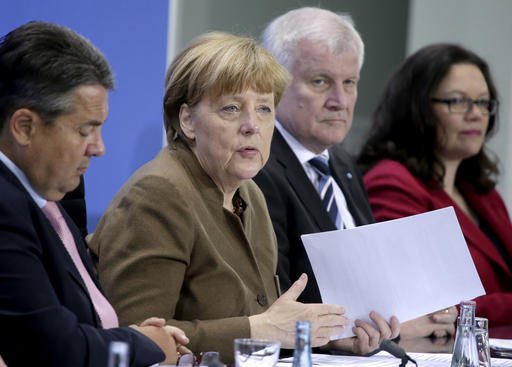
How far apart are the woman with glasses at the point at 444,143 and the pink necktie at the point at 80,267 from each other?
190cm

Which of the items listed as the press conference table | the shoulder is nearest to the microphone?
the press conference table

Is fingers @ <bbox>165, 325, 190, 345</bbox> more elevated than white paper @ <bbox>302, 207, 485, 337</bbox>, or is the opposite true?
white paper @ <bbox>302, 207, 485, 337</bbox>

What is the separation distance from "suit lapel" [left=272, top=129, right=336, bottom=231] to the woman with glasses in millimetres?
794

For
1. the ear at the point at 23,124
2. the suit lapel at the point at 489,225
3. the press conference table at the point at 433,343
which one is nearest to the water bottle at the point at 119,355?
the ear at the point at 23,124

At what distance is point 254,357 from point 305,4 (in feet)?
13.6

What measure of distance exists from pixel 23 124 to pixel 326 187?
5.00 feet

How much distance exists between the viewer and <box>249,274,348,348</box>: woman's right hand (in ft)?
7.96

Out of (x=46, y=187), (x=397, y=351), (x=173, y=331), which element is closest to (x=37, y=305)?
(x=46, y=187)

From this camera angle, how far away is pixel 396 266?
8.39ft

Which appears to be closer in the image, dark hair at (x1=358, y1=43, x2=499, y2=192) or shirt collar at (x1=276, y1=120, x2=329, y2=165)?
shirt collar at (x1=276, y1=120, x2=329, y2=165)

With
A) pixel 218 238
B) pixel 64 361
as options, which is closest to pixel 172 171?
pixel 218 238

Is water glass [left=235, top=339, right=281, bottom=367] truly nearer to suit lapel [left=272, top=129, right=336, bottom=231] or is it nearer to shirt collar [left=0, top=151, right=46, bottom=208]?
shirt collar [left=0, top=151, right=46, bottom=208]

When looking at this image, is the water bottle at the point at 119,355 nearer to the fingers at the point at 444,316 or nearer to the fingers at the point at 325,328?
the fingers at the point at 325,328

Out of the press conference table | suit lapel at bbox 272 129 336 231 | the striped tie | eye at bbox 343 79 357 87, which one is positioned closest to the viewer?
the press conference table
